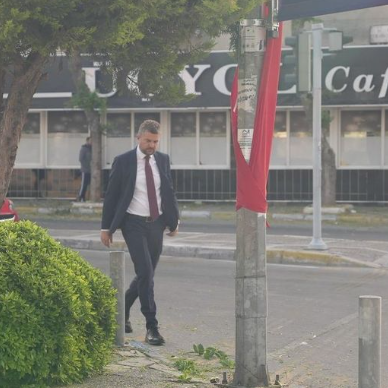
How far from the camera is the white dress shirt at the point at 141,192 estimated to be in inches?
292

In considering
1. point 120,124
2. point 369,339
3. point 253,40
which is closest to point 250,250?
point 369,339

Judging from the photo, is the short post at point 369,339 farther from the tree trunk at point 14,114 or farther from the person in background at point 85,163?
the person in background at point 85,163

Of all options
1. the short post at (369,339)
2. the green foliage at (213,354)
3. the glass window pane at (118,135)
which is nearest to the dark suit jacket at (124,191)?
the green foliage at (213,354)

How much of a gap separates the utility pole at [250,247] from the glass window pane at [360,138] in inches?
680

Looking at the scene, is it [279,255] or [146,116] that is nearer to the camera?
[279,255]

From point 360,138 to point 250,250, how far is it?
17.6m

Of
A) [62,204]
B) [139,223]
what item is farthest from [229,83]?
[139,223]

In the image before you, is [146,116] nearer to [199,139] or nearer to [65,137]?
[199,139]

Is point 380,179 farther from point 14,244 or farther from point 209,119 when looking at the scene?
point 14,244

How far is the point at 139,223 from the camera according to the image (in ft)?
24.2

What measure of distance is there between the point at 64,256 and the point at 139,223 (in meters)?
1.45

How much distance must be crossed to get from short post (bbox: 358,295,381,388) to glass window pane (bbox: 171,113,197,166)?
18.7m

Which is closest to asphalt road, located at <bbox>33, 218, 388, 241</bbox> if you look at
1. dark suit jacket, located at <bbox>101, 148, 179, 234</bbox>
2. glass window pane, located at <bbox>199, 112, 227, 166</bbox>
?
glass window pane, located at <bbox>199, 112, 227, 166</bbox>

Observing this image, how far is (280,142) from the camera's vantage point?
23.3 m
